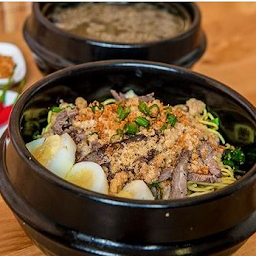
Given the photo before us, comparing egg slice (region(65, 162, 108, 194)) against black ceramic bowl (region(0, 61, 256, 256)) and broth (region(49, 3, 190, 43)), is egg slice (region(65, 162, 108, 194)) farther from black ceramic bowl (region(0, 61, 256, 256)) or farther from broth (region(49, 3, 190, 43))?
broth (region(49, 3, 190, 43))

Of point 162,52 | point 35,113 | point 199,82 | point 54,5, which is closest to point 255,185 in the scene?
point 199,82

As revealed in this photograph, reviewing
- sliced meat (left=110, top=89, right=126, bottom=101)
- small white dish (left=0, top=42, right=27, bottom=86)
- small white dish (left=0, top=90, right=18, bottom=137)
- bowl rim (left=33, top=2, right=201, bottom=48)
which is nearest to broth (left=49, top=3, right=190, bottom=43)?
bowl rim (left=33, top=2, right=201, bottom=48)

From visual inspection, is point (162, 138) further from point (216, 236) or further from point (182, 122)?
point (216, 236)

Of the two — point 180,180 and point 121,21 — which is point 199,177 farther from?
point 121,21

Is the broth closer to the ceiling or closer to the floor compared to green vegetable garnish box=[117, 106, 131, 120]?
closer to the floor

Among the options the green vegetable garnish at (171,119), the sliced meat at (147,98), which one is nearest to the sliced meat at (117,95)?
the sliced meat at (147,98)

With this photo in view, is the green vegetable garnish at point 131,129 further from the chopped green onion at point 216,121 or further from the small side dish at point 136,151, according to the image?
the chopped green onion at point 216,121

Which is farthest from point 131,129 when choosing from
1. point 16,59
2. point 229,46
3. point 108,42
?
point 229,46
